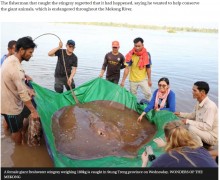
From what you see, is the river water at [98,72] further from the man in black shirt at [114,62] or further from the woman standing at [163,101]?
the woman standing at [163,101]

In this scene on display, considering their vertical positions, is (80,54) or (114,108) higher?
(80,54)

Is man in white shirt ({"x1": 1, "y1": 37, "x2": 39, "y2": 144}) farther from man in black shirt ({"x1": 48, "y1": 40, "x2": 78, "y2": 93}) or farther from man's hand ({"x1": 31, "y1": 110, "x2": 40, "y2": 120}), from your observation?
man in black shirt ({"x1": 48, "y1": 40, "x2": 78, "y2": 93})

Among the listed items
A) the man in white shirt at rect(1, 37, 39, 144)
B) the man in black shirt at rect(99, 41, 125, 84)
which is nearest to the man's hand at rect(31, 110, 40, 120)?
the man in white shirt at rect(1, 37, 39, 144)

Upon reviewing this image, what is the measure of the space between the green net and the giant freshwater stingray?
98 millimetres

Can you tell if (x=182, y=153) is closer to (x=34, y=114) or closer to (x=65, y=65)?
(x=34, y=114)

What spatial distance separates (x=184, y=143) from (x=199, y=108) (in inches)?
76.2

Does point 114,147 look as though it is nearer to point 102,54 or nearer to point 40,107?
point 40,107

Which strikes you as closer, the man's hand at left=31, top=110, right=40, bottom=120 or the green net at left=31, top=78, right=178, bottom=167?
the green net at left=31, top=78, right=178, bottom=167

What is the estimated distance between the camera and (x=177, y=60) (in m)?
12.0

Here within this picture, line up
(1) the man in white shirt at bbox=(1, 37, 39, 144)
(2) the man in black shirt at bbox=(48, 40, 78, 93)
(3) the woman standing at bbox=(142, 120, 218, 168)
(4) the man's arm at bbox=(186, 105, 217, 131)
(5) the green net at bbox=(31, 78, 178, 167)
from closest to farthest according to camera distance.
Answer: (3) the woman standing at bbox=(142, 120, 218, 168) → (5) the green net at bbox=(31, 78, 178, 167) → (1) the man in white shirt at bbox=(1, 37, 39, 144) → (4) the man's arm at bbox=(186, 105, 217, 131) → (2) the man in black shirt at bbox=(48, 40, 78, 93)

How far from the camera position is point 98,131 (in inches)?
151

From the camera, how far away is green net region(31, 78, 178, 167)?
3322 millimetres
